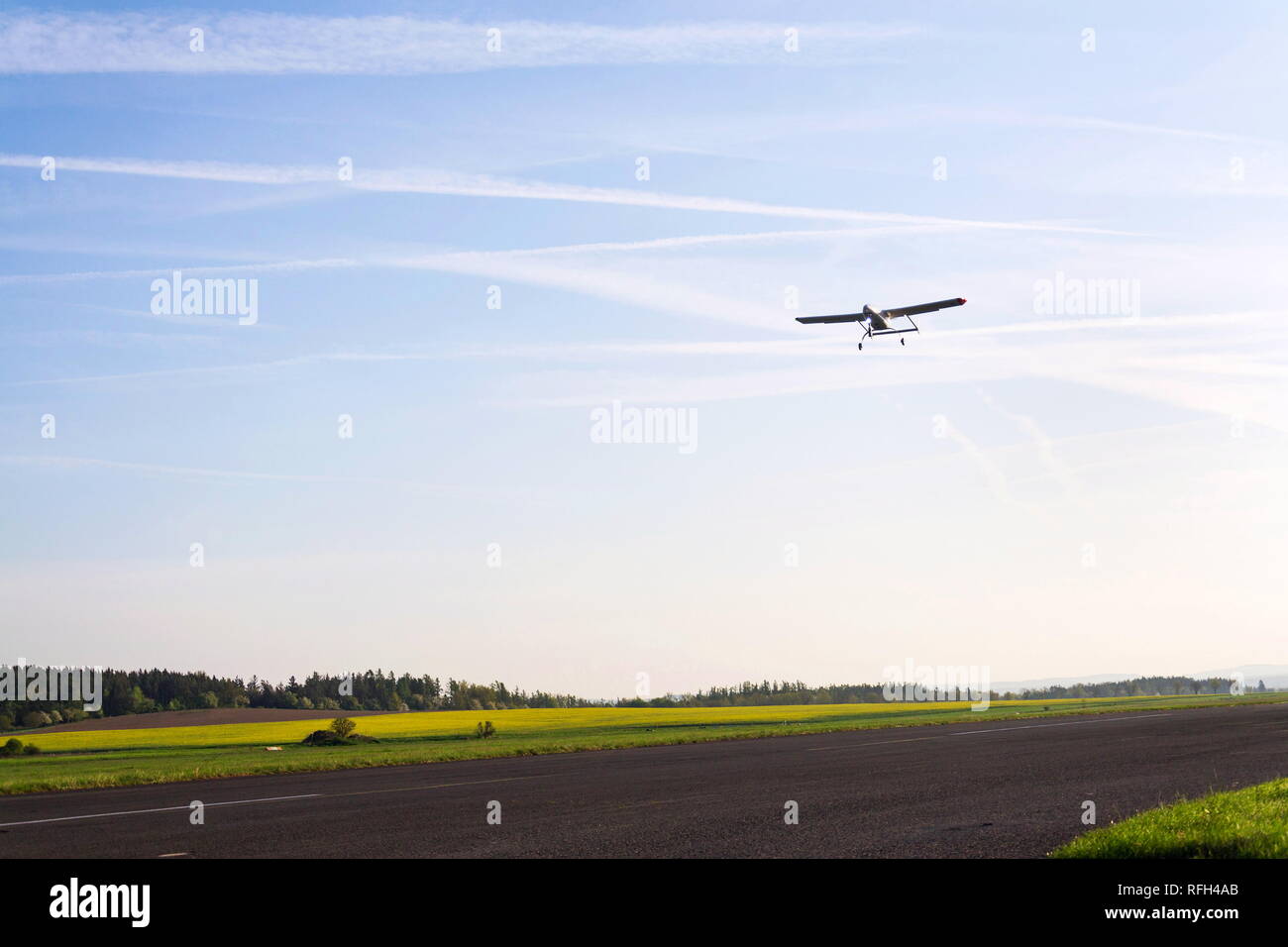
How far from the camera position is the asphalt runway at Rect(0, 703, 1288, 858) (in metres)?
13.9

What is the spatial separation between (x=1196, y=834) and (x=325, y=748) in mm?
41822

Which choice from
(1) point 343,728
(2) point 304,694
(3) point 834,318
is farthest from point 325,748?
(2) point 304,694

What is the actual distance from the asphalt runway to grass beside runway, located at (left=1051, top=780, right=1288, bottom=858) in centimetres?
67

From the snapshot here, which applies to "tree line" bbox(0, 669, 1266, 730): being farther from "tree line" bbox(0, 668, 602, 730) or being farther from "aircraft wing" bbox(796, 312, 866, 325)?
"aircraft wing" bbox(796, 312, 866, 325)

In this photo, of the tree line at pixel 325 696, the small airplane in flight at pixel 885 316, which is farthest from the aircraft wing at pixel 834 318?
the tree line at pixel 325 696

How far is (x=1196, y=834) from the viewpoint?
12.8 meters

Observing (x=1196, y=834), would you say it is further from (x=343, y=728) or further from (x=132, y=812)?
(x=343, y=728)

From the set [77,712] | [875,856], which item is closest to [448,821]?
[875,856]

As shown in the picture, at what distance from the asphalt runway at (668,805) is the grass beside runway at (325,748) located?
4037mm

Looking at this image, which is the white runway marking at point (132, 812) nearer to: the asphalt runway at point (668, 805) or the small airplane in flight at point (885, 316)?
the asphalt runway at point (668, 805)

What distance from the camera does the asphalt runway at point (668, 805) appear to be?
45.6 feet

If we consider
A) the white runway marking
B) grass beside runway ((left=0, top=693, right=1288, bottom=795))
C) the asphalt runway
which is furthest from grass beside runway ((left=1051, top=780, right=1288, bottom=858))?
grass beside runway ((left=0, top=693, right=1288, bottom=795))
